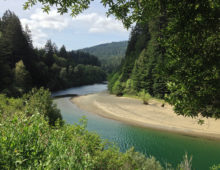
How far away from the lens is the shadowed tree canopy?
5.54m

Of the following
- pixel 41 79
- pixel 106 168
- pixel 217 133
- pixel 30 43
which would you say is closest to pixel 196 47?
pixel 106 168

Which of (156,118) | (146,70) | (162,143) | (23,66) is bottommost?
(162,143)

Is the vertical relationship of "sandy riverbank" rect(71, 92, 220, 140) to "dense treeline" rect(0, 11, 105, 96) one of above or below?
below

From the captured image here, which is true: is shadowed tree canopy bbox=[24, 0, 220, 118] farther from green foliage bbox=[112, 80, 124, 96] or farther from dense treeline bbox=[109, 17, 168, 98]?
green foliage bbox=[112, 80, 124, 96]

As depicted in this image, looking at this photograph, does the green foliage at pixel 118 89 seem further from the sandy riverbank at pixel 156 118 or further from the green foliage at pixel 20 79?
the green foliage at pixel 20 79

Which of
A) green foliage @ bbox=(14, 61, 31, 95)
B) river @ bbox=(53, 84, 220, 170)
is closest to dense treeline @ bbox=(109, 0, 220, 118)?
river @ bbox=(53, 84, 220, 170)

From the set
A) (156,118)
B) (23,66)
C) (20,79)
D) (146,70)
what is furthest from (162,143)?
(23,66)

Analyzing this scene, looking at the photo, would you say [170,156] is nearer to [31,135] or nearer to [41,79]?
[31,135]

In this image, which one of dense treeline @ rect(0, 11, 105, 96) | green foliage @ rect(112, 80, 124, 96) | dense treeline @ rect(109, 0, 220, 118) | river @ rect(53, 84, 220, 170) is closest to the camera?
dense treeline @ rect(109, 0, 220, 118)

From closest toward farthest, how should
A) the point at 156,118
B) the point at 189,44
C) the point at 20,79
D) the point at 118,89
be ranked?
the point at 189,44 → the point at 156,118 → the point at 20,79 → the point at 118,89

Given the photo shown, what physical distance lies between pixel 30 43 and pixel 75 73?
1389 inches

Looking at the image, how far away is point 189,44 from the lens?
587 cm

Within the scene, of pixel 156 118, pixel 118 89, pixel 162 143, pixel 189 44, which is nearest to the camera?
pixel 189 44

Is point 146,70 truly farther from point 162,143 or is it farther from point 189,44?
point 189,44
